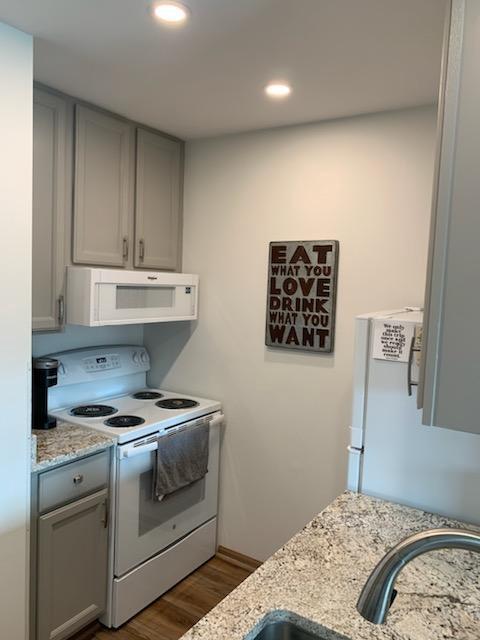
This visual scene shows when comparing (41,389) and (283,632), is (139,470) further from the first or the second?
(283,632)

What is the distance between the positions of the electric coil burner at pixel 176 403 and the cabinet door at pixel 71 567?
641 millimetres

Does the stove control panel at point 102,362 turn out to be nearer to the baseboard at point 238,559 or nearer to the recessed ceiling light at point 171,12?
the baseboard at point 238,559

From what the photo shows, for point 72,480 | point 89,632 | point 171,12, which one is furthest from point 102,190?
point 89,632

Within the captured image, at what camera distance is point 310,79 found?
1.99 m

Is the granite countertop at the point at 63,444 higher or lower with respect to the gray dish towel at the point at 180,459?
higher

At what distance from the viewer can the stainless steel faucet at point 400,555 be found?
0.85m

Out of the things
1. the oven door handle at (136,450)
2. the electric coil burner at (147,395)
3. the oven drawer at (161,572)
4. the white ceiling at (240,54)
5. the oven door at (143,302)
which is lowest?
the oven drawer at (161,572)

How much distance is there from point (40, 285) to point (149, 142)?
104cm

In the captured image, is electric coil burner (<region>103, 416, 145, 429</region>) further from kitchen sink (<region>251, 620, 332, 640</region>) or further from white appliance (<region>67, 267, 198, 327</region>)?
kitchen sink (<region>251, 620, 332, 640</region>)

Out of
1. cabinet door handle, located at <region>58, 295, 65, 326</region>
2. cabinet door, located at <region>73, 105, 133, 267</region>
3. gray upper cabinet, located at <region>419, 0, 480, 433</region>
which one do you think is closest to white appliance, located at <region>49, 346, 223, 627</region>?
cabinet door handle, located at <region>58, 295, 65, 326</region>

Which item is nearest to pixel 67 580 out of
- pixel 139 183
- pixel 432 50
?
pixel 139 183

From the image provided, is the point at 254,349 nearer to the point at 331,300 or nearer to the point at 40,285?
the point at 331,300

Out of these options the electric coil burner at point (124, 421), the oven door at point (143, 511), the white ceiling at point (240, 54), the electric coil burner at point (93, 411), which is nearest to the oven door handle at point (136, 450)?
the oven door at point (143, 511)

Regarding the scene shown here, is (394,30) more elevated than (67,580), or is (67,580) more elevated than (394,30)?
(394,30)
